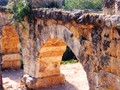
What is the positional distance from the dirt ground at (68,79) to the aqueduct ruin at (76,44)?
636 mm

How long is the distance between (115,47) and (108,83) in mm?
821

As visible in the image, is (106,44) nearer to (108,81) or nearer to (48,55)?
(108,81)

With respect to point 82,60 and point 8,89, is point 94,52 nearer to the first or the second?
point 82,60

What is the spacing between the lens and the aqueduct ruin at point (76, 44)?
539 centimetres

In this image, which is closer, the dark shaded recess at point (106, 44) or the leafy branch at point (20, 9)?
the dark shaded recess at point (106, 44)

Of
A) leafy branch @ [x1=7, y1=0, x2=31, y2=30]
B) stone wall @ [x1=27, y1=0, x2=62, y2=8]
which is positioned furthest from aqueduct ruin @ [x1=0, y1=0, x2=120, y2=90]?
stone wall @ [x1=27, y1=0, x2=62, y2=8]

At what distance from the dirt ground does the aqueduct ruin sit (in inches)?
25.0

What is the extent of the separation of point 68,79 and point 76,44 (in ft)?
15.0

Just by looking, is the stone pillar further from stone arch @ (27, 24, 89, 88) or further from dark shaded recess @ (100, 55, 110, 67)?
dark shaded recess @ (100, 55, 110, 67)

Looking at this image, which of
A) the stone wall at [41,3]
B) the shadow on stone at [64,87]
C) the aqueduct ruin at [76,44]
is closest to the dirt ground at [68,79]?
the shadow on stone at [64,87]

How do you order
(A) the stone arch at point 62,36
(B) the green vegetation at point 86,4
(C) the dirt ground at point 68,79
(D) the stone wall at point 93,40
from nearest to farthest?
(D) the stone wall at point 93,40 → (A) the stone arch at point 62,36 → (C) the dirt ground at point 68,79 → (B) the green vegetation at point 86,4

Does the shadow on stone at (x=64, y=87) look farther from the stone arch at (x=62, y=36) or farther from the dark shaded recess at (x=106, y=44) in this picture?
the dark shaded recess at (x=106, y=44)

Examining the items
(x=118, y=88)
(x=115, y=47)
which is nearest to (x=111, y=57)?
(x=115, y=47)

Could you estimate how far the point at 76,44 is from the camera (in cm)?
654
